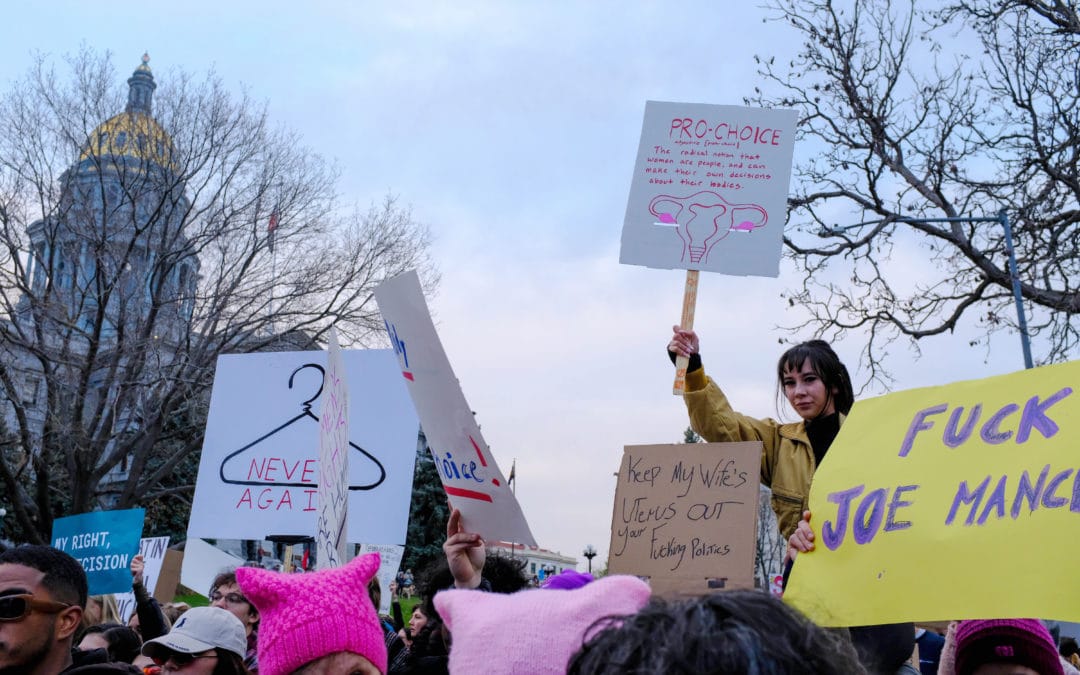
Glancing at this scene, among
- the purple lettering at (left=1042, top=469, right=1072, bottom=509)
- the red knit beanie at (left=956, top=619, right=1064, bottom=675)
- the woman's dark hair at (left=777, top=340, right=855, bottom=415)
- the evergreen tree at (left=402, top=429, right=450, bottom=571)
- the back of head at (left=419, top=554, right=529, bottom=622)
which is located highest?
the woman's dark hair at (left=777, top=340, right=855, bottom=415)

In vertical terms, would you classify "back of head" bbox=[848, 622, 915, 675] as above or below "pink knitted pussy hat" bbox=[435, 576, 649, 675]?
below

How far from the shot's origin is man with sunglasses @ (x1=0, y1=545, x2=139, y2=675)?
3160 millimetres

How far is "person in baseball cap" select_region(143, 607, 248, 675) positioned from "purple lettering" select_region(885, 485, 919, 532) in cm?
229

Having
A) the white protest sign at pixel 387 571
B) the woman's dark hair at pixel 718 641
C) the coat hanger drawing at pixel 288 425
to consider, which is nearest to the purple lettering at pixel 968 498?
the woman's dark hair at pixel 718 641

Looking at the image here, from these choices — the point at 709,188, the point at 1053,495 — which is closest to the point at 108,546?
the point at 709,188

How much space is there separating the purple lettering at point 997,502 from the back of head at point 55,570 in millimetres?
2543

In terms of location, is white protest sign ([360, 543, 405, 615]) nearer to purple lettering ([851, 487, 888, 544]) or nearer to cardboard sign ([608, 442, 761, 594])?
cardboard sign ([608, 442, 761, 594])

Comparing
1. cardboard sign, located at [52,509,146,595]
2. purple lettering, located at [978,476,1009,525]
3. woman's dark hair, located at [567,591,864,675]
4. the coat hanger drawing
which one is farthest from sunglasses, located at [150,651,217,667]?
cardboard sign, located at [52,509,146,595]

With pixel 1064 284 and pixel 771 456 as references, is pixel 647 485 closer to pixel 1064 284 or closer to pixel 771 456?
pixel 771 456

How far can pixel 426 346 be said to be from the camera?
329 centimetres

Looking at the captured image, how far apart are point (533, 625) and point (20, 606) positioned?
2116 mm

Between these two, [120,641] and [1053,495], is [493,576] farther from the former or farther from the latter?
[120,641]

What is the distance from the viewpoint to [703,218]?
167 inches

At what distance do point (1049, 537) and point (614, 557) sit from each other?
175 centimetres
